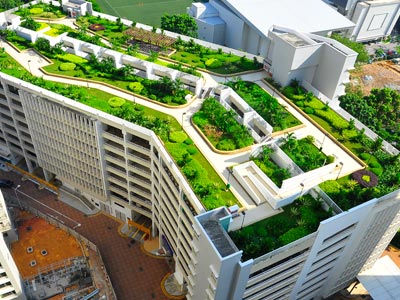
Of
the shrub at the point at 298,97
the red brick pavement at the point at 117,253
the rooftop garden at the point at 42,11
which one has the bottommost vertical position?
the red brick pavement at the point at 117,253

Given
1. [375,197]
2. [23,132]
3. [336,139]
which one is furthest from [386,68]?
[23,132]

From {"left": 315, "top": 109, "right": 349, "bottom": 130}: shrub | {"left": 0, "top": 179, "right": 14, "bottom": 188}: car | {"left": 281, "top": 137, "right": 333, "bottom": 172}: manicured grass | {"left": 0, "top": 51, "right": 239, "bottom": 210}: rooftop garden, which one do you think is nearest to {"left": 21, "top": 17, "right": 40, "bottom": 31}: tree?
{"left": 0, "top": 51, "right": 239, "bottom": 210}: rooftop garden

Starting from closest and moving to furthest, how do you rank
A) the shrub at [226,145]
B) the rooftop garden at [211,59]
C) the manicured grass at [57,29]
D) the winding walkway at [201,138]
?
the winding walkway at [201,138] < the shrub at [226,145] < the rooftop garden at [211,59] < the manicured grass at [57,29]

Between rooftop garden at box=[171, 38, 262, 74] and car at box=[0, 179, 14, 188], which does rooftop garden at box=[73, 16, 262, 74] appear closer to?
rooftop garden at box=[171, 38, 262, 74]

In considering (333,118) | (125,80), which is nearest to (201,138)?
(125,80)

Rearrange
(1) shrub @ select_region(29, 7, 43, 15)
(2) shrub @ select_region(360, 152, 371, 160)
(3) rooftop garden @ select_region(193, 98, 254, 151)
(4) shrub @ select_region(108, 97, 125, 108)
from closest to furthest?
(2) shrub @ select_region(360, 152, 371, 160) → (3) rooftop garden @ select_region(193, 98, 254, 151) → (4) shrub @ select_region(108, 97, 125, 108) → (1) shrub @ select_region(29, 7, 43, 15)

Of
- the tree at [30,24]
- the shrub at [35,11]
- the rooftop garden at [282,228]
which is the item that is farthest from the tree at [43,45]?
the rooftop garden at [282,228]

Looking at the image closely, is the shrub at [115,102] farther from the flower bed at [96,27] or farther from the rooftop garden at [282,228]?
the rooftop garden at [282,228]

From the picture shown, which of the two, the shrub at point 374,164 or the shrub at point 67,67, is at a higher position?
the shrub at point 67,67
